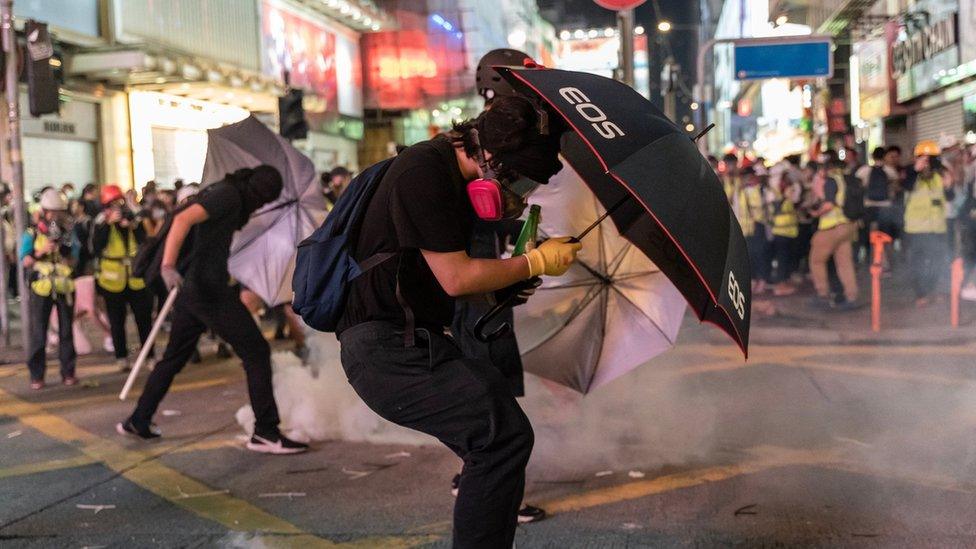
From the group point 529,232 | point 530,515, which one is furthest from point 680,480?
point 529,232

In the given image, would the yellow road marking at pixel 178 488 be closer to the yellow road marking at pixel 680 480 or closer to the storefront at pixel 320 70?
the yellow road marking at pixel 680 480

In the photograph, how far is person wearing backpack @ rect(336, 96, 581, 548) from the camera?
2857 mm

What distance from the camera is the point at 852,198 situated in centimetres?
1180

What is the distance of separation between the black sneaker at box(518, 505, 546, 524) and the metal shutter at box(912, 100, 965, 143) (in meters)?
17.3

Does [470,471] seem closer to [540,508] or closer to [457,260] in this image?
[457,260]

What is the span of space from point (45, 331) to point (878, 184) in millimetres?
10401

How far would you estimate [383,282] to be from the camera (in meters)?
3.00

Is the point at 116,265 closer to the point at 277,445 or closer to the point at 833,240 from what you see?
the point at 277,445

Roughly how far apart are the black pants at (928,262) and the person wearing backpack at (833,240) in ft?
2.29

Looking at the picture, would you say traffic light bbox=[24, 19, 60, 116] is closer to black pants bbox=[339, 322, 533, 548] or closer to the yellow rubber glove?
black pants bbox=[339, 322, 533, 548]

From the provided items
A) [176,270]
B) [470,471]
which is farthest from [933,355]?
[470,471]

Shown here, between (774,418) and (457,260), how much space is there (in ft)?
13.2

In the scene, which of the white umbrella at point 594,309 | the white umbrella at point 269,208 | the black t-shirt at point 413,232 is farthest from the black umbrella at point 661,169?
the white umbrella at point 269,208

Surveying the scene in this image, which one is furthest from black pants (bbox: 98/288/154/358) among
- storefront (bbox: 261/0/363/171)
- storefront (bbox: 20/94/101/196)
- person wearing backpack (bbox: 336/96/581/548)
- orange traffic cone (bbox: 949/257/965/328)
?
storefront (bbox: 261/0/363/171)
